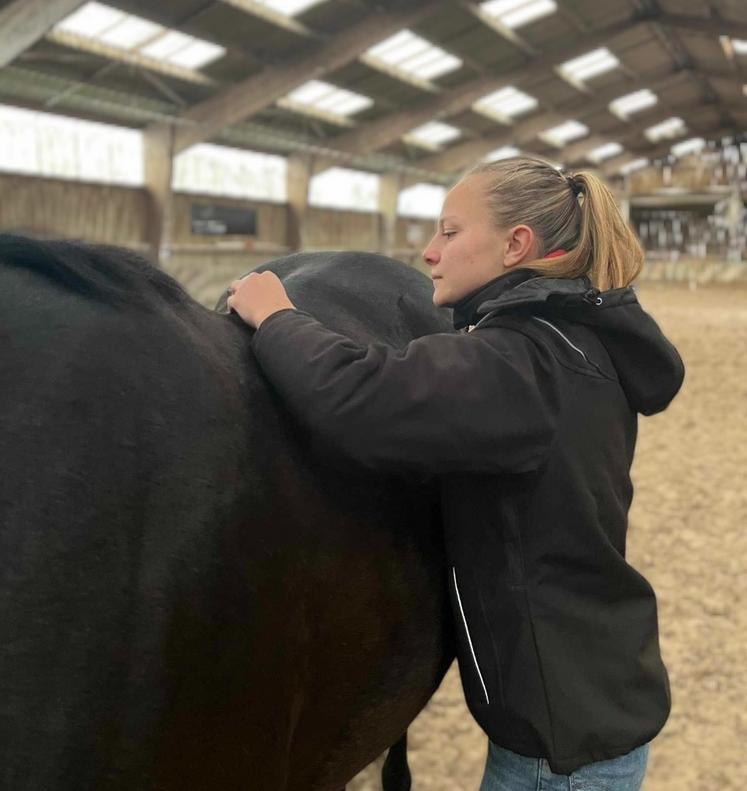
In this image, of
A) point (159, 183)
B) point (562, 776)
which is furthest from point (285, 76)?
point (562, 776)

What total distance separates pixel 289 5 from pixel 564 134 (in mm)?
13227

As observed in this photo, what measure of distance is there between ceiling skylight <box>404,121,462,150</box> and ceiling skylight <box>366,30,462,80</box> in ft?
12.2

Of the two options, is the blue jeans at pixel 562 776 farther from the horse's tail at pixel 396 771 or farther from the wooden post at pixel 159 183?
the wooden post at pixel 159 183

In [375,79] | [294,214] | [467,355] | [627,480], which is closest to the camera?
[467,355]

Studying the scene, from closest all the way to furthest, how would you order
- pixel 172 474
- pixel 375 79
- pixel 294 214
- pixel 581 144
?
pixel 172 474
pixel 375 79
pixel 294 214
pixel 581 144

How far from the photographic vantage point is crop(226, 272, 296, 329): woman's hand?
119 centimetres

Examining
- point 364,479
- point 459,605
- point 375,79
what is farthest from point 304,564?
point 375,79

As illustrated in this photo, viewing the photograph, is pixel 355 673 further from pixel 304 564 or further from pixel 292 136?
pixel 292 136

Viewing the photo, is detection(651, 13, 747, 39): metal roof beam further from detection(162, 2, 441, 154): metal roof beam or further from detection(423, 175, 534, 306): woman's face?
detection(423, 175, 534, 306): woman's face

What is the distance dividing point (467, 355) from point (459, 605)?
0.43 m

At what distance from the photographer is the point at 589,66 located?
53.2 ft

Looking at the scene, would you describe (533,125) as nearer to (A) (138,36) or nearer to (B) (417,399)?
(A) (138,36)

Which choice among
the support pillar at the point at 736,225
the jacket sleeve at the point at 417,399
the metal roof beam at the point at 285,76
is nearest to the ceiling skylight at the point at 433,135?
the metal roof beam at the point at 285,76

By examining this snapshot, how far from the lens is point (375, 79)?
1311cm
